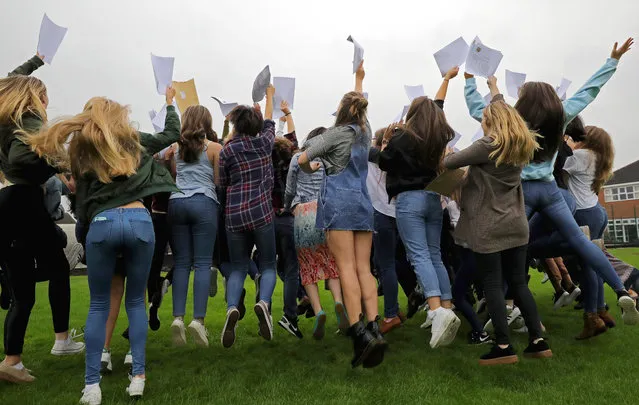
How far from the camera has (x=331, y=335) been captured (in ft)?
17.9

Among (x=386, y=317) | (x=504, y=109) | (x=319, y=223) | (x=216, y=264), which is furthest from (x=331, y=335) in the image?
(x=504, y=109)

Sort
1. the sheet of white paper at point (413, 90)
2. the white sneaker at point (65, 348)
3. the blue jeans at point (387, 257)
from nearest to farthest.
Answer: the white sneaker at point (65, 348) → the blue jeans at point (387, 257) → the sheet of white paper at point (413, 90)

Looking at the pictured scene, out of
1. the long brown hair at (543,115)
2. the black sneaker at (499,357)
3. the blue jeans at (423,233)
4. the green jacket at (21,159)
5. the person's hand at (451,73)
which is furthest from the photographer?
the person's hand at (451,73)

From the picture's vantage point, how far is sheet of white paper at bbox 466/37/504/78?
4715mm

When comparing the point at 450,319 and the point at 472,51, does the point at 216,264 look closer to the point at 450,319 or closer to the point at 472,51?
the point at 450,319

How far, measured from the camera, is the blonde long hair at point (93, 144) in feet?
10.8

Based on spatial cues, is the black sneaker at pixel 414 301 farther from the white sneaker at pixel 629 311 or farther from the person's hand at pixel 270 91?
the person's hand at pixel 270 91

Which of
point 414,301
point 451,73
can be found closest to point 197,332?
point 414,301

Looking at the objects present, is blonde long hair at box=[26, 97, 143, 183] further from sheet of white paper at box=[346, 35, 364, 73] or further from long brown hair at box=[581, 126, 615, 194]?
long brown hair at box=[581, 126, 615, 194]

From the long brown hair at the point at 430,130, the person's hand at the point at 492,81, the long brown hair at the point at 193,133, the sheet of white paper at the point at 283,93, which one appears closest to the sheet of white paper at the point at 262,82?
the sheet of white paper at the point at 283,93

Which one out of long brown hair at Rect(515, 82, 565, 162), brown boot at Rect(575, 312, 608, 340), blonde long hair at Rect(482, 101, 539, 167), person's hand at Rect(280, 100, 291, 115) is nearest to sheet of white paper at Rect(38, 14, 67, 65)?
person's hand at Rect(280, 100, 291, 115)

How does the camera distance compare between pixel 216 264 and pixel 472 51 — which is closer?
pixel 472 51

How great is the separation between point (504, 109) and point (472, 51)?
38.8 inches

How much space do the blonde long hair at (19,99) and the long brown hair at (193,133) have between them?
1.16m
